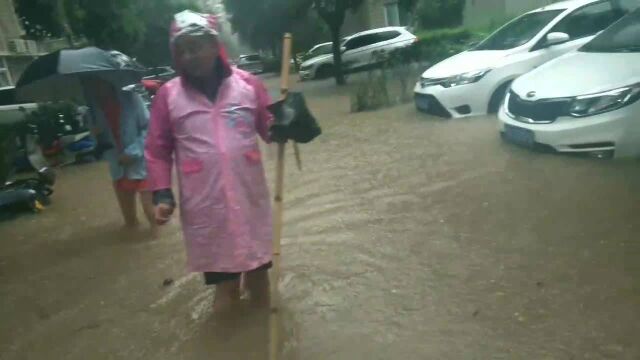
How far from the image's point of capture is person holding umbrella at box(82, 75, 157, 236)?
18.9 ft

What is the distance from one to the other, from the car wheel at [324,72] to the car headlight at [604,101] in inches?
773

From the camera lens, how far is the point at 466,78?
9.38 metres

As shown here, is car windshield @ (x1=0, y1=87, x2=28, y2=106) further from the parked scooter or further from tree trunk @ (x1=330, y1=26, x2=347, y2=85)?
tree trunk @ (x1=330, y1=26, x2=347, y2=85)

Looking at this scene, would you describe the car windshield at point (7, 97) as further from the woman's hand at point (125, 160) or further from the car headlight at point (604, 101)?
the car headlight at point (604, 101)

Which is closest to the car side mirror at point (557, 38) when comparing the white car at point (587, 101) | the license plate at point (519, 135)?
the white car at point (587, 101)

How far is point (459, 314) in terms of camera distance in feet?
12.1

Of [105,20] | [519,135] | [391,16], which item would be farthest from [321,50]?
[519,135]

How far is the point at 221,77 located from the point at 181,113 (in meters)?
0.28

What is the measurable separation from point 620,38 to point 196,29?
561cm

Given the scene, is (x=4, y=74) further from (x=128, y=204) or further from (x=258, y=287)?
(x=258, y=287)

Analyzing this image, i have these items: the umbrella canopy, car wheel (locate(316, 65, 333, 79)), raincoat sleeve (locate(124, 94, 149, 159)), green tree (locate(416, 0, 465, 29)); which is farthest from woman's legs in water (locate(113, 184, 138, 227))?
green tree (locate(416, 0, 465, 29))

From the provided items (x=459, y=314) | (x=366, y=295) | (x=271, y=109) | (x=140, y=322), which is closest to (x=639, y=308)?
(x=459, y=314)

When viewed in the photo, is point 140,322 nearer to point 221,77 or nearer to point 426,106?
point 221,77

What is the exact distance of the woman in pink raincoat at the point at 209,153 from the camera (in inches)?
123
